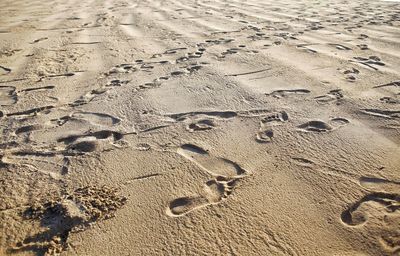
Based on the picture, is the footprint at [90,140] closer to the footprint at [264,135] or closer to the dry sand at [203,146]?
the dry sand at [203,146]

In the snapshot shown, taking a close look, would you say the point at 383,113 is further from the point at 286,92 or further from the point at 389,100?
the point at 286,92

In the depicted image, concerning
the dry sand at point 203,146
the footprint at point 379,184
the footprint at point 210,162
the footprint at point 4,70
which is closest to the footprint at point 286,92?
the dry sand at point 203,146

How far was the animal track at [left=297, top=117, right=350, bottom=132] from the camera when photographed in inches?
71.0

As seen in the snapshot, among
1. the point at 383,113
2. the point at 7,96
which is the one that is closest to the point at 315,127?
the point at 383,113

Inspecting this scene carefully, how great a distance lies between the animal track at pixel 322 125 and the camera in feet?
5.92

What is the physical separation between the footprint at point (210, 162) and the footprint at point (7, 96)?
1.29 m

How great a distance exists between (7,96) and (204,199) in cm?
173

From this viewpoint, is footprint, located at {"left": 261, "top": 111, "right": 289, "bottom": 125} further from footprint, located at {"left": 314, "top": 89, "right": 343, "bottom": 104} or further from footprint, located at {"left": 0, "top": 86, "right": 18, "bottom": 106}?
footprint, located at {"left": 0, "top": 86, "right": 18, "bottom": 106}

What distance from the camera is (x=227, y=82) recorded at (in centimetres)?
246

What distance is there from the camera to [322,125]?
72.5 inches

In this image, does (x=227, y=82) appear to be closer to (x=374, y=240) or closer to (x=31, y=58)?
(x=374, y=240)

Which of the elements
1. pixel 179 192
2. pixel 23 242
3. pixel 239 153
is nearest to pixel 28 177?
pixel 23 242

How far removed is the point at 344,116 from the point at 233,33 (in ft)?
7.11

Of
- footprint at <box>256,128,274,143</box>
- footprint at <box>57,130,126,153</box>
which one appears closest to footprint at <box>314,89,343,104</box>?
footprint at <box>256,128,274,143</box>
